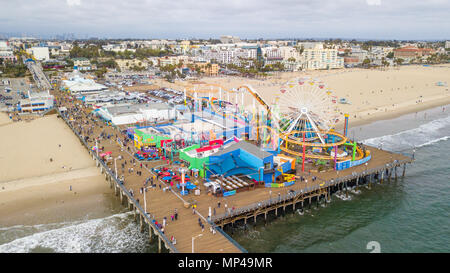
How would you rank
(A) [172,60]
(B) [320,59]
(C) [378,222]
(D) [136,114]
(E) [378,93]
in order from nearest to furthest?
(C) [378,222]
(D) [136,114]
(E) [378,93]
(A) [172,60]
(B) [320,59]

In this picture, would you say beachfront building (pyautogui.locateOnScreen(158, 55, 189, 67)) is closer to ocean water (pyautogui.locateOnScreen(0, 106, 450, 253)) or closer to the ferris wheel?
the ferris wheel

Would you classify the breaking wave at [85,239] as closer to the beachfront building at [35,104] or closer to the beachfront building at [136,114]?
the beachfront building at [136,114]

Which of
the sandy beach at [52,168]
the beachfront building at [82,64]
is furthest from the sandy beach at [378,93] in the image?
the beachfront building at [82,64]

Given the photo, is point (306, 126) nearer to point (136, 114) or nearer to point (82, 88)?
point (136, 114)

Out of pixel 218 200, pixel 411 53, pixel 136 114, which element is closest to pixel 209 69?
pixel 136 114

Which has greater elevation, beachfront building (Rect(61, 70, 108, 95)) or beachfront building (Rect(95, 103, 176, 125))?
beachfront building (Rect(61, 70, 108, 95))

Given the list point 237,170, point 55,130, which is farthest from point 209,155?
point 55,130

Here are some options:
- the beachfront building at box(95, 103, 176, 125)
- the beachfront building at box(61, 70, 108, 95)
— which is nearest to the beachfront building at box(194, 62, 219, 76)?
the beachfront building at box(61, 70, 108, 95)
